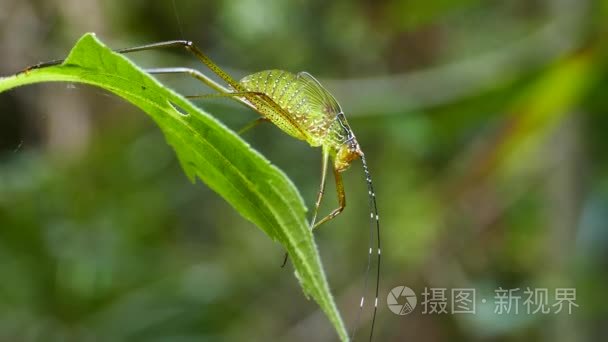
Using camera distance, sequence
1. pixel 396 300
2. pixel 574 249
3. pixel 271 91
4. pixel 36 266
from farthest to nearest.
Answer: pixel 36 266 < pixel 574 249 < pixel 396 300 < pixel 271 91

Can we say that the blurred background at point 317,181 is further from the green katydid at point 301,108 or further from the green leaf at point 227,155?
the green leaf at point 227,155

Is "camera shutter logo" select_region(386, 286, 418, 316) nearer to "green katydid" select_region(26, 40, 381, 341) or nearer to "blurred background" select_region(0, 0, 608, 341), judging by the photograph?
"blurred background" select_region(0, 0, 608, 341)

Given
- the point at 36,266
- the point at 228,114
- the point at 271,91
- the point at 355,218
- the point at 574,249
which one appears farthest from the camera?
the point at 355,218

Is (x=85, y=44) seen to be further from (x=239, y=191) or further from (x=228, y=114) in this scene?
(x=228, y=114)

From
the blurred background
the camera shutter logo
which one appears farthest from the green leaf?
the blurred background

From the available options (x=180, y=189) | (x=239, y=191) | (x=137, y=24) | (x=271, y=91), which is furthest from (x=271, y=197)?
(x=137, y=24)

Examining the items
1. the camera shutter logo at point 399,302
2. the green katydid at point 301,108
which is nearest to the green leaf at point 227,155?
the green katydid at point 301,108
